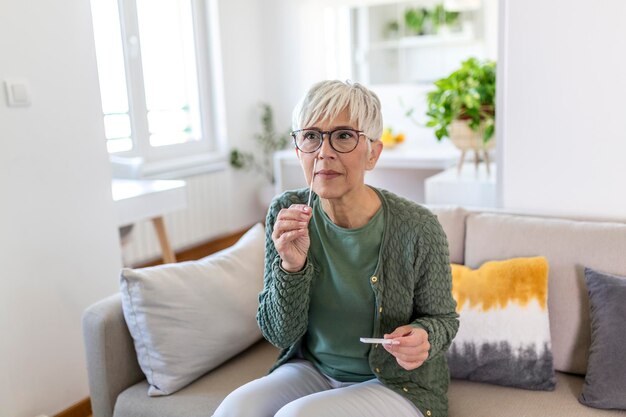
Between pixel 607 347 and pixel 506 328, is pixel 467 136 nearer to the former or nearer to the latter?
pixel 506 328

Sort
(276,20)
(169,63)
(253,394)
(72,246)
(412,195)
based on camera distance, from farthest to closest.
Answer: (276,20), (169,63), (412,195), (72,246), (253,394)

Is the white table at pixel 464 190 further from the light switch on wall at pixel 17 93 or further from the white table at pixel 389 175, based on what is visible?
the light switch on wall at pixel 17 93

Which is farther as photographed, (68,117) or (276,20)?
(276,20)

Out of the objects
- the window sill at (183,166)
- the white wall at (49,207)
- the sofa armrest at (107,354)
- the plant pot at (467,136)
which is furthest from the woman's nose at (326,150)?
the window sill at (183,166)

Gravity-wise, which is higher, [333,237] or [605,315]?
[333,237]

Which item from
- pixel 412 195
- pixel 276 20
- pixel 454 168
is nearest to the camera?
pixel 454 168

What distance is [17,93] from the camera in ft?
5.98

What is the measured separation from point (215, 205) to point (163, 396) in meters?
2.60

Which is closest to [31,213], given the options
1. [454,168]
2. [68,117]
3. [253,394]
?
[68,117]

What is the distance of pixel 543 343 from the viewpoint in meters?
1.51

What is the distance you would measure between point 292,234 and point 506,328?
0.70 m

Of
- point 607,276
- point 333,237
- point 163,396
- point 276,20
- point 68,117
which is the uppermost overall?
point 276,20

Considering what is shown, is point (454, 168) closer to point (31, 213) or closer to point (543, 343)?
point (543, 343)

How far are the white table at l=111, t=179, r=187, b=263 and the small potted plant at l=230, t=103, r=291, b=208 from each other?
1718 mm
